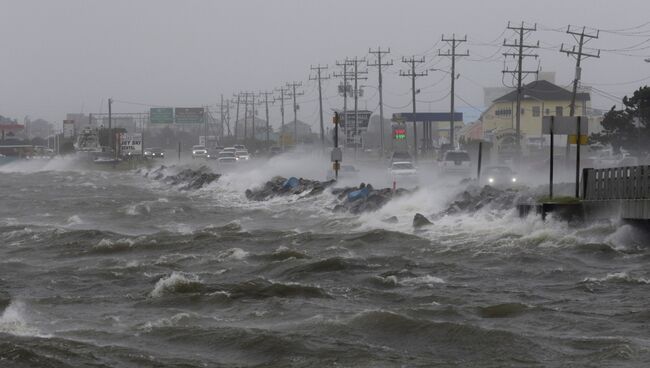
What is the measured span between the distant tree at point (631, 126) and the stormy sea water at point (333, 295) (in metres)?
30.6

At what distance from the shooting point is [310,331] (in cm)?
1503

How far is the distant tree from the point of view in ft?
200

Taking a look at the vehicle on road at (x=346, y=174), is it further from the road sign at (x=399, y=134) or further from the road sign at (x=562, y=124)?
the road sign at (x=399, y=134)

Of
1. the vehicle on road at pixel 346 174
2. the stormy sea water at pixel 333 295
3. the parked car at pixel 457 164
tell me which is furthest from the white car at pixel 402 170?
the stormy sea water at pixel 333 295

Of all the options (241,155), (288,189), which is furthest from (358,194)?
(241,155)

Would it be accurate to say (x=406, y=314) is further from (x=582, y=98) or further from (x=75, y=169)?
(x=75, y=169)

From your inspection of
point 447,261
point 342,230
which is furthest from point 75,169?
point 447,261

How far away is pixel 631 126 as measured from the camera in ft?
205

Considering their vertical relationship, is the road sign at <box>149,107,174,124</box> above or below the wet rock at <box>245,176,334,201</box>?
above

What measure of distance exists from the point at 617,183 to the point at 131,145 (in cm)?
11793

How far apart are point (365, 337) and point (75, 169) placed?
119 m

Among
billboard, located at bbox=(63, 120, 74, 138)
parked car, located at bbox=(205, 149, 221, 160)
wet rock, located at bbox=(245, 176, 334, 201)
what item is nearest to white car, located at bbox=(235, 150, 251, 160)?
parked car, located at bbox=(205, 149, 221, 160)

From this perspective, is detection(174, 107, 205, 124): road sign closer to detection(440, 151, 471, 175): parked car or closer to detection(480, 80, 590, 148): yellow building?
detection(480, 80, 590, 148): yellow building

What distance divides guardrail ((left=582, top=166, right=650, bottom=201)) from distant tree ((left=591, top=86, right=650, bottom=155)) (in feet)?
106
